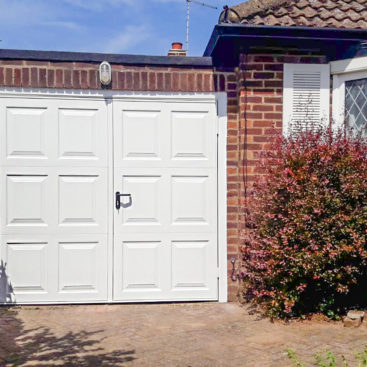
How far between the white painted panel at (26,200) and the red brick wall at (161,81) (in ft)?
3.61

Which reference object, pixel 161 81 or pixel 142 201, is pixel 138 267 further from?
pixel 161 81

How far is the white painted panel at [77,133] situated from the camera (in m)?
6.34

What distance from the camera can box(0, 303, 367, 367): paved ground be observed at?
14.8 ft

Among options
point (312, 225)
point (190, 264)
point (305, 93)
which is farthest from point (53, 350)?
point (305, 93)

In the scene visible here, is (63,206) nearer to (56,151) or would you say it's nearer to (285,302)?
(56,151)

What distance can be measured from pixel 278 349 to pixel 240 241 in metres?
1.89

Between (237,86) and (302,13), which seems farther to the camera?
(237,86)

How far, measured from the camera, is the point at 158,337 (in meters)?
5.11

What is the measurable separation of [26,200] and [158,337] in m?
2.36

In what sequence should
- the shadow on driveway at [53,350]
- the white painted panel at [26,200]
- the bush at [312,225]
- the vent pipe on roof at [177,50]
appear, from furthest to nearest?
the vent pipe on roof at [177,50] → the white painted panel at [26,200] → the bush at [312,225] → the shadow on driveway at [53,350]

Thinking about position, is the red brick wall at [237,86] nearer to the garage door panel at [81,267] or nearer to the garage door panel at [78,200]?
the garage door panel at [78,200]

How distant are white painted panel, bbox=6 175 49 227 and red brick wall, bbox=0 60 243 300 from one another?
1100 millimetres

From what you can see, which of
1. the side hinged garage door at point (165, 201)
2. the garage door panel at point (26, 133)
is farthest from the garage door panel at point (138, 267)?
the garage door panel at point (26, 133)

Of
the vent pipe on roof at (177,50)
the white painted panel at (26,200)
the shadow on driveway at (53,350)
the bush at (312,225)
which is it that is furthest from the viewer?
the vent pipe on roof at (177,50)
